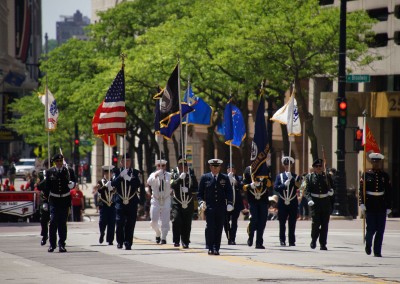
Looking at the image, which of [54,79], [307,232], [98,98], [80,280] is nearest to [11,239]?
[307,232]

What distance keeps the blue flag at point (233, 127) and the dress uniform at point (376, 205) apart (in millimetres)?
6833

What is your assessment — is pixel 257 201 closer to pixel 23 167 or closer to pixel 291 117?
pixel 291 117

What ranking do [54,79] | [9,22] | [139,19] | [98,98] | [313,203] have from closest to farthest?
[313,203], [98,98], [139,19], [54,79], [9,22]

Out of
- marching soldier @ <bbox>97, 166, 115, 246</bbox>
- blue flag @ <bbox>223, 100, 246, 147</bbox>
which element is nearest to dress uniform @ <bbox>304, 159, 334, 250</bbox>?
marching soldier @ <bbox>97, 166, 115, 246</bbox>

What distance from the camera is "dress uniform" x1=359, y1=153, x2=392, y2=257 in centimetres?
2394

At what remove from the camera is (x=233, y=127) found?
32312mm

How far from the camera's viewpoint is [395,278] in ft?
62.7

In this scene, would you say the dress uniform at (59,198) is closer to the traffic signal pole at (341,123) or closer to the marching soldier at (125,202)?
the marching soldier at (125,202)

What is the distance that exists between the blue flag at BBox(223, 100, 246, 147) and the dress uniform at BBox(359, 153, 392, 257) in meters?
6.83

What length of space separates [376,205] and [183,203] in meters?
3.94

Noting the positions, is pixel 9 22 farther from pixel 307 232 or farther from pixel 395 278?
pixel 395 278

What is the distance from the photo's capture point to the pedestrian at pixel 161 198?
2695 centimetres

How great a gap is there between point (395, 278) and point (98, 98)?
41.6 meters

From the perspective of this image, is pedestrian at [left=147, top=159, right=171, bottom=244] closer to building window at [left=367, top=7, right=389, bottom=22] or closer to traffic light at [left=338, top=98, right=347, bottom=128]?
traffic light at [left=338, top=98, right=347, bottom=128]
